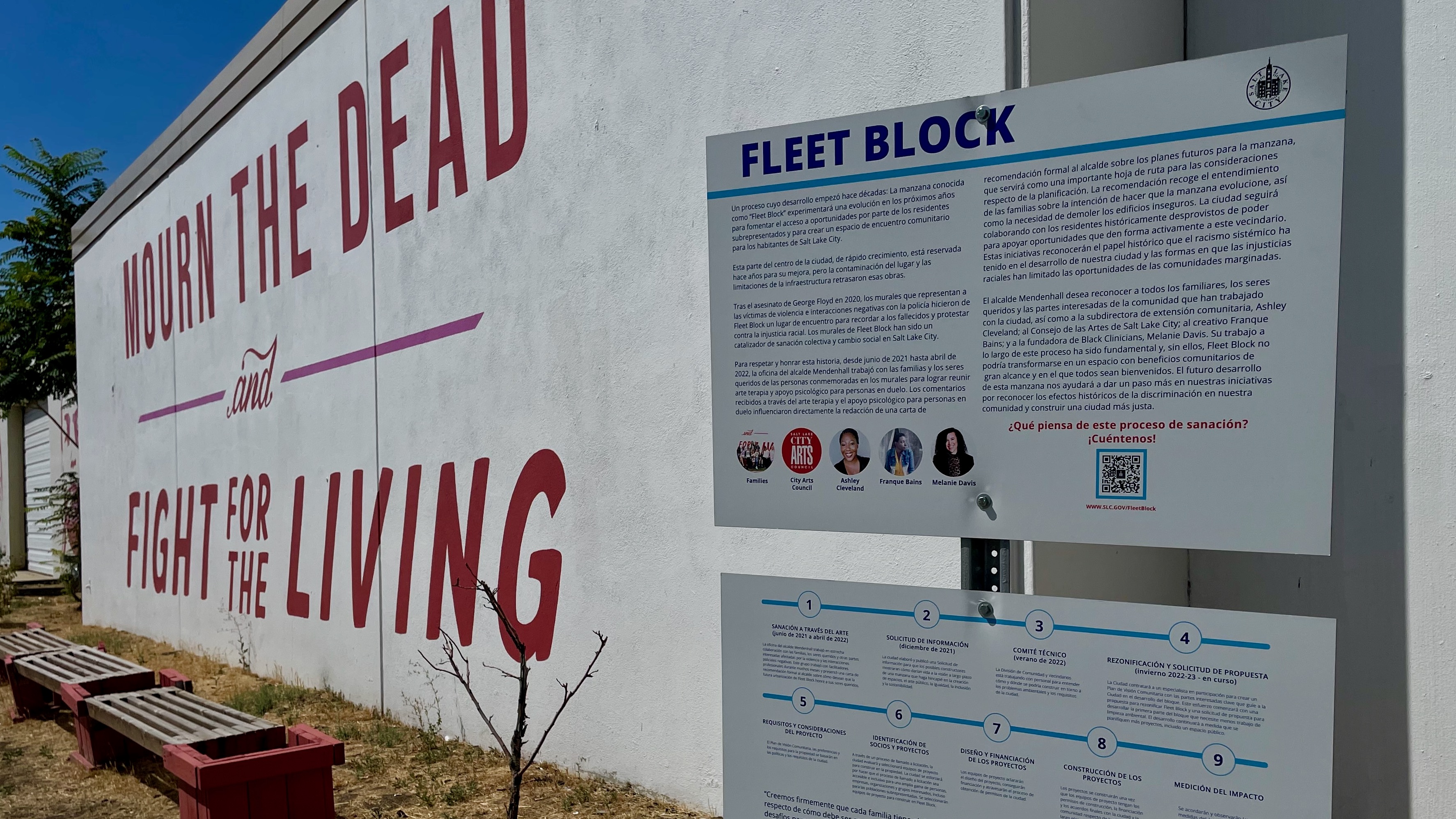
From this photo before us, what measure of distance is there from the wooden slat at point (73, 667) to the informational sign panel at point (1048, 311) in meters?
5.94

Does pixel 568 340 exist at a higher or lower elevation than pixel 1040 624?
higher

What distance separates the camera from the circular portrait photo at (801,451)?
2.55 m

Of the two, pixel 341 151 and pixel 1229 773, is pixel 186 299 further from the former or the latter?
pixel 1229 773

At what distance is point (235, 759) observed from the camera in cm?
454

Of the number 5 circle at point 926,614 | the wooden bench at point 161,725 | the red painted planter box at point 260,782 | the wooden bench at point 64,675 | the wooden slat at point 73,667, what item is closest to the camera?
the number 5 circle at point 926,614

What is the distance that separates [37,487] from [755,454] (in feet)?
76.6

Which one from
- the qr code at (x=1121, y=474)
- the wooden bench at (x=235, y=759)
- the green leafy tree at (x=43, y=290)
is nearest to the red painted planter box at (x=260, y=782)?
the wooden bench at (x=235, y=759)

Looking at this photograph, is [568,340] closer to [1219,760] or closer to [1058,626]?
[1058,626]

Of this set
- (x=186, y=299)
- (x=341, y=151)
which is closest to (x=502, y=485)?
(x=341, y=151)

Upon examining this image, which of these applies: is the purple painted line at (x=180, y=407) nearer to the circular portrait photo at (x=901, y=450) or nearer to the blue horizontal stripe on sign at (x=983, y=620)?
the circular portrait photo at (x=901, y=450)

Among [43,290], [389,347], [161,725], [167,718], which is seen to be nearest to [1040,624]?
[161,725]

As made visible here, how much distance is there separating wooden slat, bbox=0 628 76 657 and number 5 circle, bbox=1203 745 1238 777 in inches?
341

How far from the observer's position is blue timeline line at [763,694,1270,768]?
2094 mm

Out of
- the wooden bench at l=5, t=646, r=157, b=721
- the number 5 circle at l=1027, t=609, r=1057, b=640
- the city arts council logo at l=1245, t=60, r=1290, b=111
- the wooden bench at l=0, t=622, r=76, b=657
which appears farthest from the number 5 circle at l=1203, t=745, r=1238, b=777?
the wooden bench at l=0, t=622, r=76, b=657
